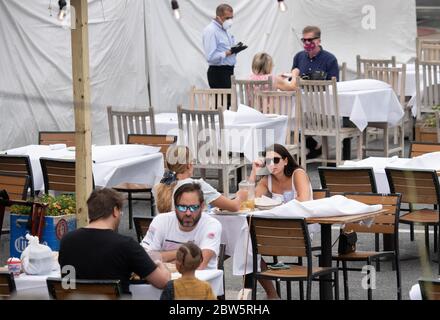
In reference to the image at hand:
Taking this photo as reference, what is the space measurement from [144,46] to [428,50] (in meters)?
4.88

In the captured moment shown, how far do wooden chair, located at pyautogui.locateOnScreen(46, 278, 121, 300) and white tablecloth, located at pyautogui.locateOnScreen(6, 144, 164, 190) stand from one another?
17.5 feet

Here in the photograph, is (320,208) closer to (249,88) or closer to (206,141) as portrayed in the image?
(206,141)

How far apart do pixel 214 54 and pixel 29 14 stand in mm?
2649

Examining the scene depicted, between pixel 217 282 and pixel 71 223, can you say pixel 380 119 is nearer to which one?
pixel 71 223

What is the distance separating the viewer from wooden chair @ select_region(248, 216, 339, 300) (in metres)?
9.38

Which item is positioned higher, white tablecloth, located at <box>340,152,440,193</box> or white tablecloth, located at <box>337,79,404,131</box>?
white tablecloth, located at <box>337,79,404,131</box>

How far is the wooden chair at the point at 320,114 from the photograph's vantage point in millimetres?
16359

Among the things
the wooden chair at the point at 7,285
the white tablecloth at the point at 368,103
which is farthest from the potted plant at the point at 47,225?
the white tablecloth at the point at 368,103

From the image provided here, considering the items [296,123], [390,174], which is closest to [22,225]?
[390,174]

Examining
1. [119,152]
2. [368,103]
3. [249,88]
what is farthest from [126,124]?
[368,103]

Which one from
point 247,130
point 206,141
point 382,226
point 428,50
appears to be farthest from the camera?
point 428,50

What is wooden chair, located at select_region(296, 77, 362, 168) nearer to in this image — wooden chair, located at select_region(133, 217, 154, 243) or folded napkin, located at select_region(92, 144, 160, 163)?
folded napkin, located at select_region(92, 144, 160, 163)

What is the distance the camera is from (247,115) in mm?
15258

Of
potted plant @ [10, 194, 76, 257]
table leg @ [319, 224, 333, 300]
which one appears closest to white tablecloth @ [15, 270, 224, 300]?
table leg @ [319, 224, 333, 300]
